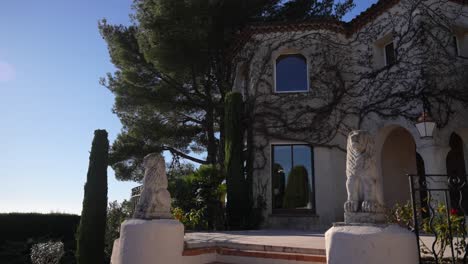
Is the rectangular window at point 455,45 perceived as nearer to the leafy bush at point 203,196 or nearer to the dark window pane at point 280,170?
the dark window pane at point 280,170

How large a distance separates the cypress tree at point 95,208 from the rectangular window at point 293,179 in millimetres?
5370

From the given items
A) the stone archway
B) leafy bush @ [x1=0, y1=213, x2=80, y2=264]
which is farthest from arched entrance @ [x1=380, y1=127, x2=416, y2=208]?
leafy bush @ [x1=0, y1=213, x2=80, y2=264]

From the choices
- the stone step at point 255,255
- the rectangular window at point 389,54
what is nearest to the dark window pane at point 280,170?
the rectangular window at point 389,54

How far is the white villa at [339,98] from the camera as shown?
10.7 metres

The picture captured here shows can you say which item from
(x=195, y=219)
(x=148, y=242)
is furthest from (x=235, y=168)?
(x=148, y=242)

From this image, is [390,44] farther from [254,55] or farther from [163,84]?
[163,84]

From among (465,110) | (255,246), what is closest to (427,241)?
(255,246)

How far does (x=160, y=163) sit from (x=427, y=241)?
5.52 meters

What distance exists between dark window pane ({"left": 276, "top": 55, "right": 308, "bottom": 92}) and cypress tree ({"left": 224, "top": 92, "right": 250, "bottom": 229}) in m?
1.65

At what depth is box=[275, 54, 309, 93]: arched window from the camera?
1263cm

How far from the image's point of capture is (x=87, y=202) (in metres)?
10.3

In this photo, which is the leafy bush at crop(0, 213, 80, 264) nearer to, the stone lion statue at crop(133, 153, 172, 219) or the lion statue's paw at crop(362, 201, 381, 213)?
the stone lion statue at crop(133, 153, 172, 219)

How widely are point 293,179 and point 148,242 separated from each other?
24.0ft

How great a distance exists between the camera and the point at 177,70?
49.8ft
